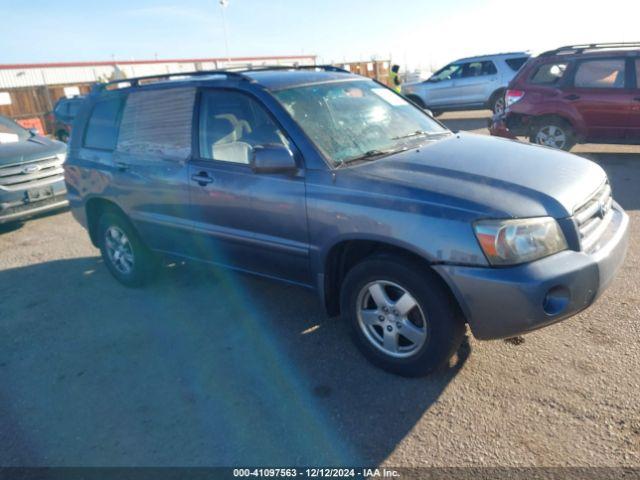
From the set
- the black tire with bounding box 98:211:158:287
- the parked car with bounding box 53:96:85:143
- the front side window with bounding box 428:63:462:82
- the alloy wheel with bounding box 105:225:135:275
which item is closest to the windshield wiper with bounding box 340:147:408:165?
the black tire with bounding box 98:211:158:287

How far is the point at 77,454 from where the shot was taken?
2676mm

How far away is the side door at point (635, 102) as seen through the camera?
7.64 metres

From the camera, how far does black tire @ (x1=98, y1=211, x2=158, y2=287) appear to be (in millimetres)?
4641

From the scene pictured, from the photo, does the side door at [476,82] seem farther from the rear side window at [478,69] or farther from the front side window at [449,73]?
the front side window at [449,73]

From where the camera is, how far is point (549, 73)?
27.8 feet

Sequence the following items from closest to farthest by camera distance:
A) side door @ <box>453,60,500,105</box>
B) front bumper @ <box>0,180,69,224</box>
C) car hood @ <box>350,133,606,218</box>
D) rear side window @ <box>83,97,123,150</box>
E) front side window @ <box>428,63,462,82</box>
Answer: car hood @ <box>350,133,606,218</box>
rear side window @ <box>83,97,123,150</box>
front bumper @ <box>0,180,69,224</box>
side door @ <box>453,60,500,105</box>
front side window @ <box>428,63,462,82</box>

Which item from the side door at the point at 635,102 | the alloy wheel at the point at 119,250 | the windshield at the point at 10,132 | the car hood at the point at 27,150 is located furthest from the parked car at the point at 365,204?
the side door at the point at 635,102

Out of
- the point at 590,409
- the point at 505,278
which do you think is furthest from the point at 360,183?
the point at 590,409

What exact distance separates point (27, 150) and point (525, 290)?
298 inches

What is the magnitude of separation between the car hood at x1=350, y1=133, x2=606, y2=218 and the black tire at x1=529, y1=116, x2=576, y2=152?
5.41 m

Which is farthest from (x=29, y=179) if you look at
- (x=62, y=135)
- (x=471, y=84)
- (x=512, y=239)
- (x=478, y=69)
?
(x=478, y=69)

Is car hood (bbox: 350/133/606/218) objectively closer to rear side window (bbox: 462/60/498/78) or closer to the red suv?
the red suv

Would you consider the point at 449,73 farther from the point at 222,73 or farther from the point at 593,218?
the point at 593,218

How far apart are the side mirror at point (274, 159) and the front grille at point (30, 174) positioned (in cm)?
544
